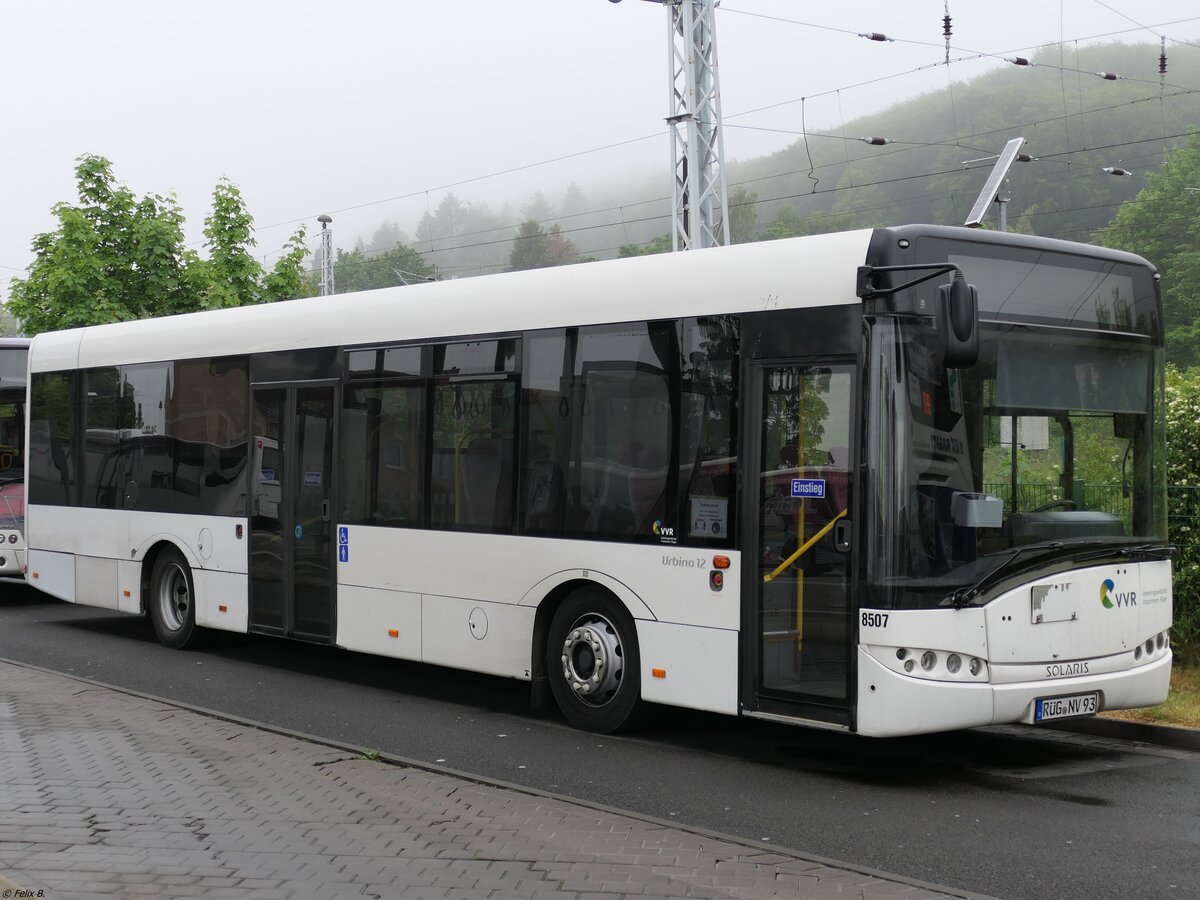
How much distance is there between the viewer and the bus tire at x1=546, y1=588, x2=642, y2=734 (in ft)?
29.6

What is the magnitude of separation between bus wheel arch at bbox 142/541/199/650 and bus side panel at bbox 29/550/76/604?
146 centimetres

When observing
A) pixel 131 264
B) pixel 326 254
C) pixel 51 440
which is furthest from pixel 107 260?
pixel 51 440

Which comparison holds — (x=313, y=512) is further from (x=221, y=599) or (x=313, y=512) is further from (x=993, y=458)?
(x=993, y=458)

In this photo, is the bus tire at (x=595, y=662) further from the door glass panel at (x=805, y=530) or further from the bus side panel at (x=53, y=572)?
the bus side panel at (x=53, y=572)

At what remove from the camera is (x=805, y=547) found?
783 centimetres

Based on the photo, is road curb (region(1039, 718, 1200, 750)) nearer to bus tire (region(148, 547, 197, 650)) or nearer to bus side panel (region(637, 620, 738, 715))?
bus side panel (region(637, 620, 738, 715))

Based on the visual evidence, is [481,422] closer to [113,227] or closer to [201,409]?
[201,409]

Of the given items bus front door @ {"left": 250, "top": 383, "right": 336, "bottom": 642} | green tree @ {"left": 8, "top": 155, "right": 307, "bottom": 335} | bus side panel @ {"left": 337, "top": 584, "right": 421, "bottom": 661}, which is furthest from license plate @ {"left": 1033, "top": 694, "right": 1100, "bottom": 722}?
green tree @ {"left": 8, "top": 155, "right": 307, "bottom": 335}

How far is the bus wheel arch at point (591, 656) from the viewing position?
9.02 m

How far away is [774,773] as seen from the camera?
818 centimetres

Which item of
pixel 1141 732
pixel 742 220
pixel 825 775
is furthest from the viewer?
pixel 742 220

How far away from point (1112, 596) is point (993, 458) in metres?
1.15

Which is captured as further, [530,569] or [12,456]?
[12,456]

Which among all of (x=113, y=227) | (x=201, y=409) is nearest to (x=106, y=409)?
(x=201, y=409)
